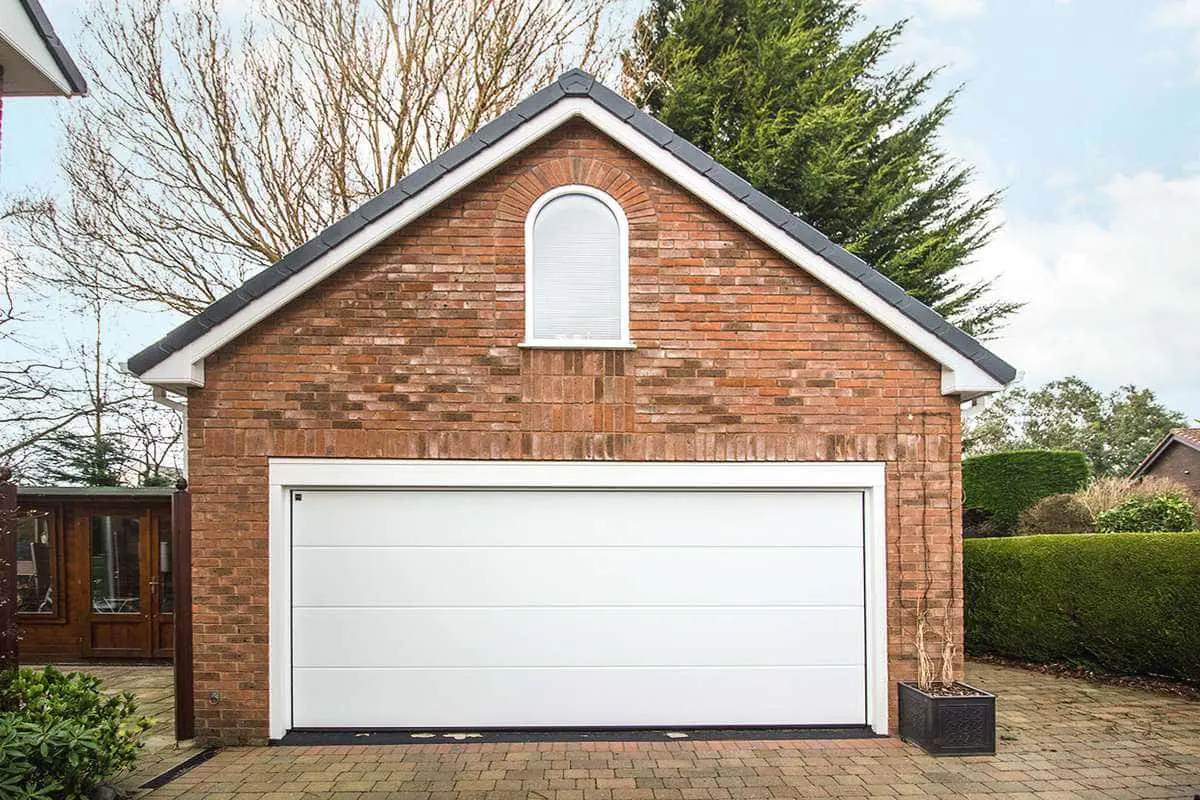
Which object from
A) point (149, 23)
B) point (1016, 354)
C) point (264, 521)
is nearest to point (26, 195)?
point (149, 23)

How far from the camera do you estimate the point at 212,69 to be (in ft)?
46.6

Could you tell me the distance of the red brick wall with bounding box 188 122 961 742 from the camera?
689cm

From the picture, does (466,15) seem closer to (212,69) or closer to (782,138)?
(212,69)

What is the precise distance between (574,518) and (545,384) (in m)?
1.17

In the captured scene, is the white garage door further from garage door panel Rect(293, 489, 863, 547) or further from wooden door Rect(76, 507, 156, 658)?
wooden door Rect(76, 507, 156, 658)

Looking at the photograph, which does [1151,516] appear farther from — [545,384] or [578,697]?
[545,384]

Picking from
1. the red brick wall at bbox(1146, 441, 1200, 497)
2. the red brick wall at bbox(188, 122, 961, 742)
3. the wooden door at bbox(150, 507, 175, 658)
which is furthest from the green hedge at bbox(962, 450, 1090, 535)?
the red brick wall at bbox(1146, 441, 1200, 497)

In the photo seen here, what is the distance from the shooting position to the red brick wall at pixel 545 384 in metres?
6.89

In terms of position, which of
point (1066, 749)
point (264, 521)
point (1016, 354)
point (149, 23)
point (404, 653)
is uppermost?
point (149, 23)

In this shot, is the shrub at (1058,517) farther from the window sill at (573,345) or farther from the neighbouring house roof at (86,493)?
the neighbouring house roof at (86,493)

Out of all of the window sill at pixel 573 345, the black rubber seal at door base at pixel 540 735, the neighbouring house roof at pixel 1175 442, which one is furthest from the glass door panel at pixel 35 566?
the neighbouring house roof at pixel 1175 442

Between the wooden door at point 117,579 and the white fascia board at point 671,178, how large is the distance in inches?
206

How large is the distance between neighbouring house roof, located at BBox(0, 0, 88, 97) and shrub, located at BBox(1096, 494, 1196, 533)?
12887mm

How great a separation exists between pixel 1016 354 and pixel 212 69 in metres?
26.9
